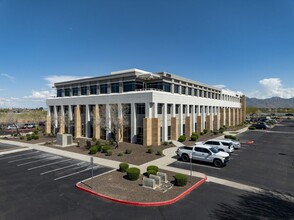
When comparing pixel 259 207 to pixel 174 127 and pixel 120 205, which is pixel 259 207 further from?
pixel 174 127

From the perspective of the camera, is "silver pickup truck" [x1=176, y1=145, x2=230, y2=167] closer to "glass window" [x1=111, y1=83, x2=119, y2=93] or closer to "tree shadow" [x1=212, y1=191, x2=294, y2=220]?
"tree shadow" [x1=212, y1=191, x2=294, y2=220]

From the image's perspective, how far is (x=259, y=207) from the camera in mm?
12312

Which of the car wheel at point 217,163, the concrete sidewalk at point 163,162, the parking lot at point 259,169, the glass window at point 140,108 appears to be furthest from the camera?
the glass window at point 140,108

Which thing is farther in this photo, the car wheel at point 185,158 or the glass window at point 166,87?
the glass window at point 166,87

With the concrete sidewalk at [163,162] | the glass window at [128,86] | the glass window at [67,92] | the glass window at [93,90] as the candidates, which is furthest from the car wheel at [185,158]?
the glass window at [67,92]

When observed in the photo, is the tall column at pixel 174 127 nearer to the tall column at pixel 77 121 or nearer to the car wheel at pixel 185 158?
the car wheel at pixel 185 158

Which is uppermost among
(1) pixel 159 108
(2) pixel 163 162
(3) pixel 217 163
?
(1) pixel 159 108

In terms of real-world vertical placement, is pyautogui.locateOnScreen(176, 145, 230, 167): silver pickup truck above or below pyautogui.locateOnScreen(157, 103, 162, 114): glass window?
below

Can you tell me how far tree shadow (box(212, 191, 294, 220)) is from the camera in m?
11.3

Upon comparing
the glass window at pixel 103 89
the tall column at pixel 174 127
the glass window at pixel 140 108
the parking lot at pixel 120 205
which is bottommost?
the parking lot at pixel 120 205

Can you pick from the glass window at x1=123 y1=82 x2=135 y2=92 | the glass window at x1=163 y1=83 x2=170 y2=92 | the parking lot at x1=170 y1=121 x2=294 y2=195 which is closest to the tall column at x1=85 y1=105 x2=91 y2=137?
the glass window at x1=123 y1=82 x2=135 y2=92

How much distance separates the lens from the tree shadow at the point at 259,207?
11336 millimetres

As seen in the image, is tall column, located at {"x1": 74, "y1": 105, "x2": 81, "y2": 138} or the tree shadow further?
tall column, located at {"x1": 74, "y1": 105, "x2": 81, "y2": 138}

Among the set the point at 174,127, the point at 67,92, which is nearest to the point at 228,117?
the point at 174,127
